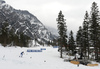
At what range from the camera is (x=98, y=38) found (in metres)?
28.6

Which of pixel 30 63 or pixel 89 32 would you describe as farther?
pixel 89 32

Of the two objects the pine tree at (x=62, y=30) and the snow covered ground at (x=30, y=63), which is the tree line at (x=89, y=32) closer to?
the pine tree at (x=62, y=30)

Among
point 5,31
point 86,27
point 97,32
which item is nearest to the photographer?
point 97,32

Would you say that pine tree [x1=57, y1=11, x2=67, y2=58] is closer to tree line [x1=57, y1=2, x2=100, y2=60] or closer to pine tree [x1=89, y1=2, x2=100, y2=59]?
tree line [x1=57, y1=2, x2=100, y2=60]

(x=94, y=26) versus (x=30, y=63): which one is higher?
(x=94, y=26)

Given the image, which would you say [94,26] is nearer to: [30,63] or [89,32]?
[89,32]

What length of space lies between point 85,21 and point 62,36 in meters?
9.46

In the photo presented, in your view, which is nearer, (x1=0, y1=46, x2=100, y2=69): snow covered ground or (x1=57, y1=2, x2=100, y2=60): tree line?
(x1=0, y1=46, x2=100, y2=69): snow covered ground

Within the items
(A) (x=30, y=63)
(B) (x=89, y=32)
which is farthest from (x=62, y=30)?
(A) (x=30, y=63)

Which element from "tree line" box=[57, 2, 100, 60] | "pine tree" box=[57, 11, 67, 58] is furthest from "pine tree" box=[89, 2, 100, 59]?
"pine tree" box=[57, 11, 67, 58]

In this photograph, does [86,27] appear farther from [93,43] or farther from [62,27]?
[62,27]

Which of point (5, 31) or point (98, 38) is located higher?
point (5, 31)

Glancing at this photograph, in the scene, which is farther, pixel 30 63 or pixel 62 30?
pixel 62 30

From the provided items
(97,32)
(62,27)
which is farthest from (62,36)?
(97,32)
